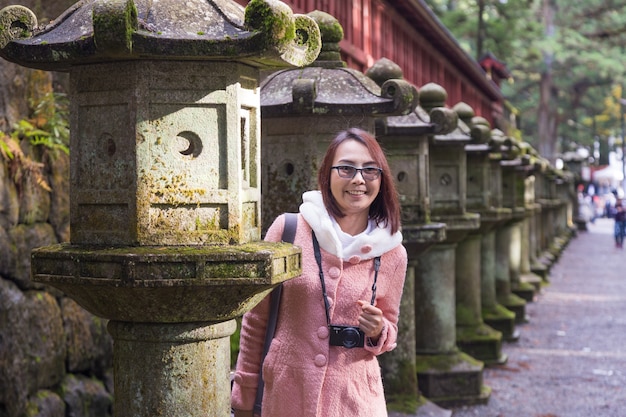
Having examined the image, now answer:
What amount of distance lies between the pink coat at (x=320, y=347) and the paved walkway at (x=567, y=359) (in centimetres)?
646

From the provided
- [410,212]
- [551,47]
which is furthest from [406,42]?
[551,47]

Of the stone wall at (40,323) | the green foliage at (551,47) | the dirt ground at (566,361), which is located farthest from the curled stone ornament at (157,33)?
the green foliage at (551,47)

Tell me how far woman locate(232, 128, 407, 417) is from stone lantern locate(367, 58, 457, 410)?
4.38 meters

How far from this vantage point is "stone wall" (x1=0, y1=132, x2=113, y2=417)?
294 inches

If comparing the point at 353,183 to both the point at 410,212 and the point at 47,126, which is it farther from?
the point at 410,212

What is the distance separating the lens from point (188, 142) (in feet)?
14.8

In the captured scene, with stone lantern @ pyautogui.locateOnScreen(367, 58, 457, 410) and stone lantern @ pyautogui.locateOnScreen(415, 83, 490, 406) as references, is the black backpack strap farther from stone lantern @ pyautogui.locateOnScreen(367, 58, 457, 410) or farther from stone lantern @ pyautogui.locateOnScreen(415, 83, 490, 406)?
stone lantern @ pyautogui.locateOnScreen(415, 83, 490, 406)

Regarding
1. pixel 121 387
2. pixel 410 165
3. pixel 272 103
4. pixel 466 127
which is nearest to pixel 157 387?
pixel 121 387

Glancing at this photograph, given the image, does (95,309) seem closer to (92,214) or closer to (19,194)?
(92,214)

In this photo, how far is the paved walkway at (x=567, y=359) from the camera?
36.9 feet

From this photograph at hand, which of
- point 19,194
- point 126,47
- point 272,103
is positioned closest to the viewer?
point 126,47

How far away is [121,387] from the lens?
15.0 feet

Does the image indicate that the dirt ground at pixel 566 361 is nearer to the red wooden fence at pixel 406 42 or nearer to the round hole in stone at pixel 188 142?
the red wooden fence at pixel 406 42

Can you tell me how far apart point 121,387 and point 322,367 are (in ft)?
2.78
